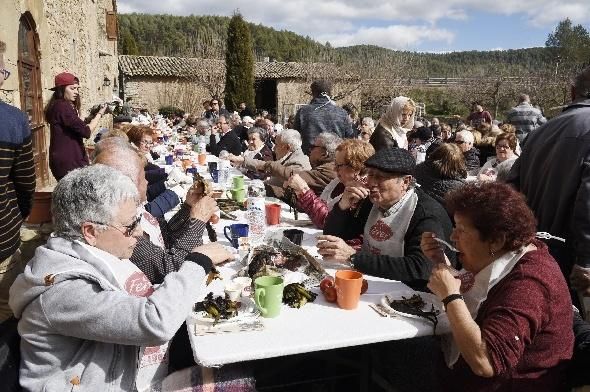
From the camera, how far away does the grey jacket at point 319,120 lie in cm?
611

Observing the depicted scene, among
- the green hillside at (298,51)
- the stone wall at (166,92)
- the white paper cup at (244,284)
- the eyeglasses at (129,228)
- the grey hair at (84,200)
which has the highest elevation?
the green hillside at (298,51)

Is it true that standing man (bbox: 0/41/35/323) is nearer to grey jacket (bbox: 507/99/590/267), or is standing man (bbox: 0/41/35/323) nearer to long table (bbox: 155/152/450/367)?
long table (bbox: 155/152/450/367)

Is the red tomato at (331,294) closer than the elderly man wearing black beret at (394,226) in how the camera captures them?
Yes

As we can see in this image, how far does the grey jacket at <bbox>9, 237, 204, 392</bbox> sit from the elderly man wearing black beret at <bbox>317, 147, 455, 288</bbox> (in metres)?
1.09

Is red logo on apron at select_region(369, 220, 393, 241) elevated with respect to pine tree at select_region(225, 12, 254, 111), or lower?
lower

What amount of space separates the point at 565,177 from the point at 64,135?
4927 millimetres

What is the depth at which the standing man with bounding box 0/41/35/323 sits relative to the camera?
285cm

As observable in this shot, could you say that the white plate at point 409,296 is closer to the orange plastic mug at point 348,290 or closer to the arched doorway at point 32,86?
the orange plastic mug at point 348,290

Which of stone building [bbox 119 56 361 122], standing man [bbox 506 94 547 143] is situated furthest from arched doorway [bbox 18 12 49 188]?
stone building [bbox 119 56 361 122]

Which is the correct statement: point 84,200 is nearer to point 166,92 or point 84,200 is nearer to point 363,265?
point 363,265

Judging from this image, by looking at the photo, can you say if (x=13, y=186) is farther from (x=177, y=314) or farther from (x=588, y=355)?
(x=588, y=355)

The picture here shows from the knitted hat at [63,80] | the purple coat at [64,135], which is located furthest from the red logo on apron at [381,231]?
the knitted hat at [63,80]

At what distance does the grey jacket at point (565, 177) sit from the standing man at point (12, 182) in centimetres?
318

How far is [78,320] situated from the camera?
1.42 m
